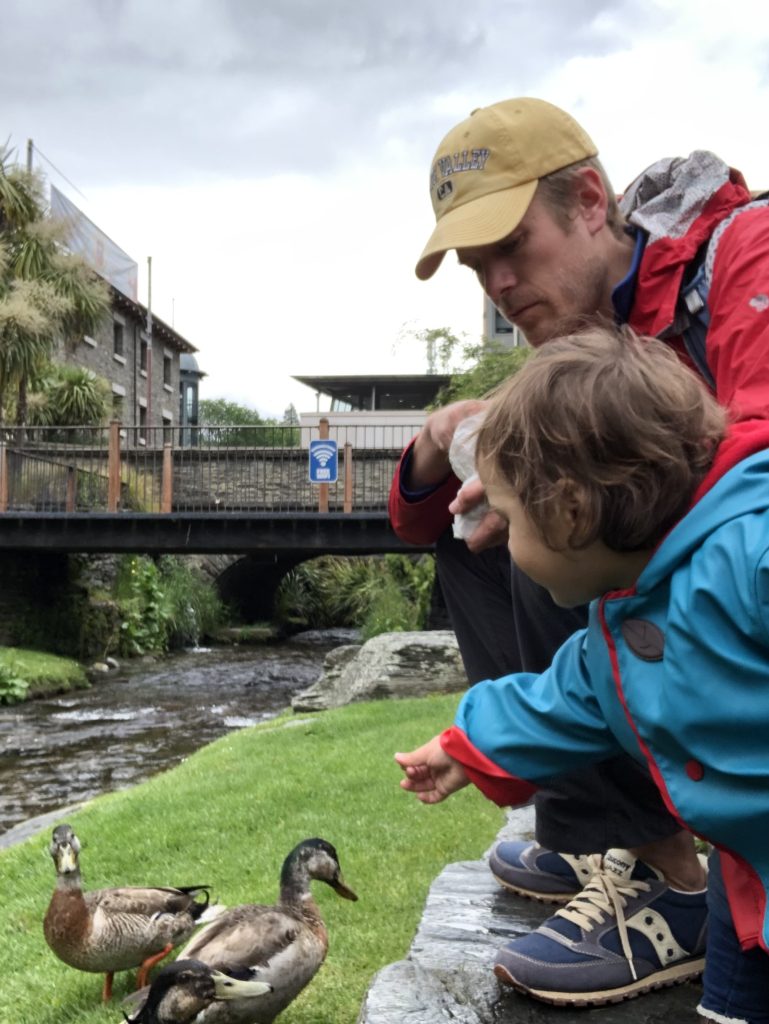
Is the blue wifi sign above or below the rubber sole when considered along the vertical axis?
above

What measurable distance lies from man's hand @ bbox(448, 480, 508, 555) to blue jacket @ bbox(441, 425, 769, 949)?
499mm

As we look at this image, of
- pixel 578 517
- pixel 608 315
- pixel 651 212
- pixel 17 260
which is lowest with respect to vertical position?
pixel 578 517

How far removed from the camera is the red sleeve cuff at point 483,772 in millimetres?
1846

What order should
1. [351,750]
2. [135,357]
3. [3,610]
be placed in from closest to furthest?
[351,750]
[3,610]
[135,357]

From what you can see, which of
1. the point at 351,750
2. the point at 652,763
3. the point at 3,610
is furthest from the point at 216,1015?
the point at 3,610

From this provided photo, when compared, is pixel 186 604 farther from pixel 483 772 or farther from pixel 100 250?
pixel 483 772

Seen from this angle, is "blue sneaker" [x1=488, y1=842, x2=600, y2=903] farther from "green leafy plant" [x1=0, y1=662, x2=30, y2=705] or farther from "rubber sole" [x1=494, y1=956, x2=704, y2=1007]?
"green leafy plant" [x1=0, y1=662, x2=30, y2=705]

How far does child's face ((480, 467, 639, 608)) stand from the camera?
1628mm

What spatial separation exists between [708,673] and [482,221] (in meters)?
1.21

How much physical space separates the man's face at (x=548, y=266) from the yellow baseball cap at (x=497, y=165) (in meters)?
0.05

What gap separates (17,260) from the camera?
2205 centimetres

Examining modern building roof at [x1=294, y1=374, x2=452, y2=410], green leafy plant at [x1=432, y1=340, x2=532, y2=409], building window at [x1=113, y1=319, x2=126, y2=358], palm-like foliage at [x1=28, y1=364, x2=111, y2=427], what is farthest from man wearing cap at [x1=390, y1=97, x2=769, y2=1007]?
modern building roof at [x1=294, y1=374, x2=452, y2=410]

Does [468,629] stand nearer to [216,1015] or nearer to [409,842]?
[216,1015]

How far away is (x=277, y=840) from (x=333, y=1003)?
206cm
